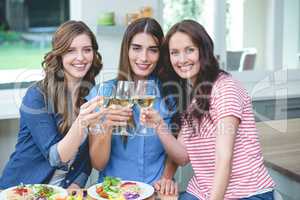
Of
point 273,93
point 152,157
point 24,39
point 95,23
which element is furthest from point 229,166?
point 24,39

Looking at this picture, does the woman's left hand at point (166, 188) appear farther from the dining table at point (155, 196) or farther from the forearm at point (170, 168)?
the forearm at point (170, 168)

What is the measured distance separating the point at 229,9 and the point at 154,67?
5.26 ft

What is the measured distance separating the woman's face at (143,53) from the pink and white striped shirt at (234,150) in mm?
274

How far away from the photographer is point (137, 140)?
1741 mm

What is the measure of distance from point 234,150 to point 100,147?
47 cm

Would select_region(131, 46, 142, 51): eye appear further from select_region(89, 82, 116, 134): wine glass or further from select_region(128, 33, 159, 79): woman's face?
select_region(89, 82, 116, 134): wine glass

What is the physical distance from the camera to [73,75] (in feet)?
5.52

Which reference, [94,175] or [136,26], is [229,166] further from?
[94,175]

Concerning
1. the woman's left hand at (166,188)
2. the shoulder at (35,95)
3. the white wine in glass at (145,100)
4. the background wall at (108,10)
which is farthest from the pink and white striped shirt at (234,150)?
the background wall at (108,10)

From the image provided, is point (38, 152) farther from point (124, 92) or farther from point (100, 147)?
point (124, 92)

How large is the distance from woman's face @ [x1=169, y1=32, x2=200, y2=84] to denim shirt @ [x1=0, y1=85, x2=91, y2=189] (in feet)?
1.43

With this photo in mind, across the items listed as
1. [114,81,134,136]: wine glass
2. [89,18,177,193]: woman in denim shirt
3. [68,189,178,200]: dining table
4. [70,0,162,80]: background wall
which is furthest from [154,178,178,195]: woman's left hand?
[70,0,162,80]: background wall

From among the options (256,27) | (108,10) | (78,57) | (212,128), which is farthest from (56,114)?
(256,27)

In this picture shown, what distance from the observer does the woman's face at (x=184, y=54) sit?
155cm
